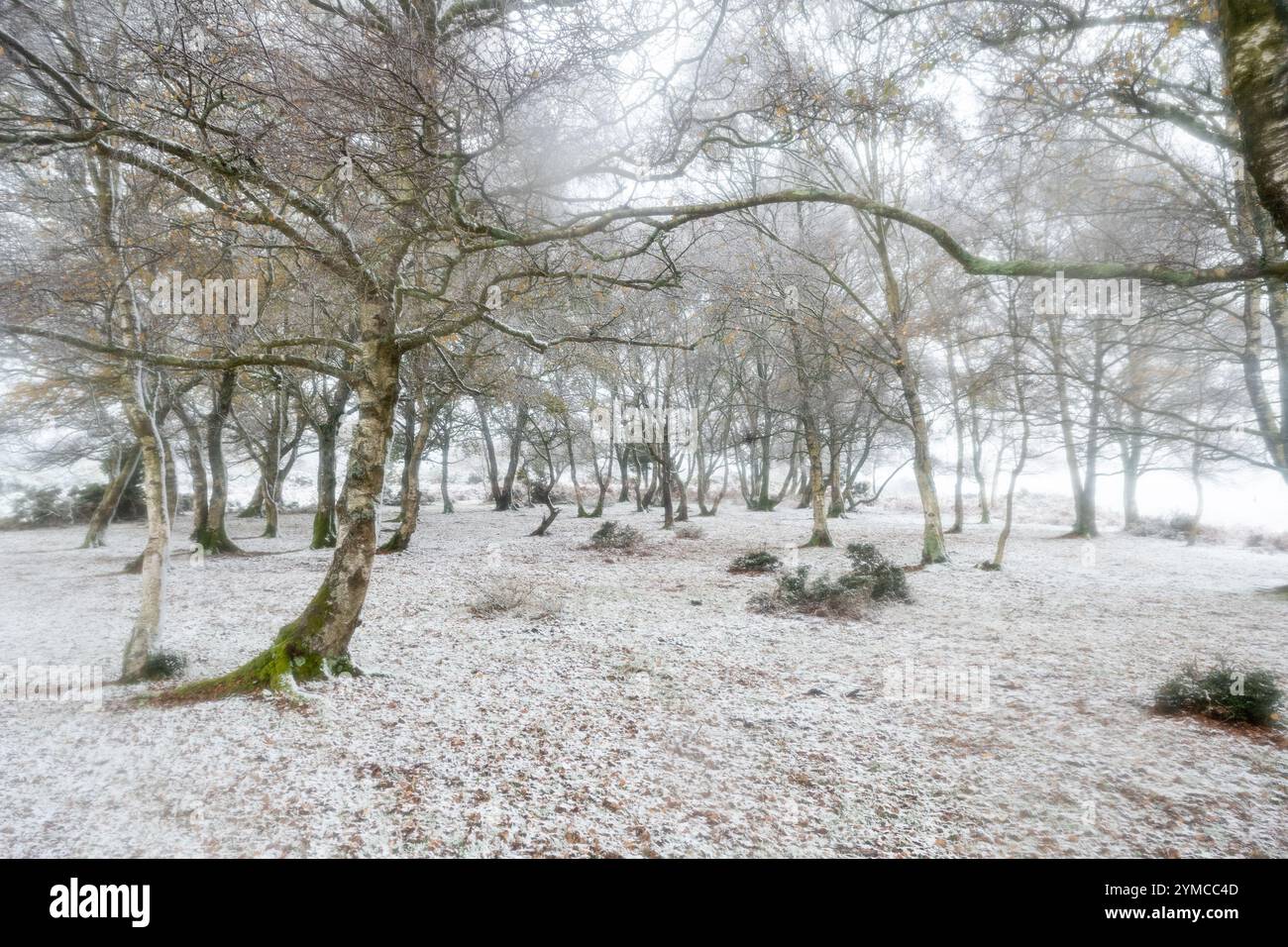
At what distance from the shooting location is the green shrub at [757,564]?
12.4m

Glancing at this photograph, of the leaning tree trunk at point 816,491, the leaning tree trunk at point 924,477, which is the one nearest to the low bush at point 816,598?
the leaning tree trunk at point 924,477

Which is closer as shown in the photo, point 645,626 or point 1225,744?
point 1225,744

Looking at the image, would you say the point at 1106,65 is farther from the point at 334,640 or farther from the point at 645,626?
the point at 334,640

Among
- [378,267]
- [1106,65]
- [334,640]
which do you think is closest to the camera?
[1106,65]

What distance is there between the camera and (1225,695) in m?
4.88

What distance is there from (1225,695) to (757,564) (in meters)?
8.09

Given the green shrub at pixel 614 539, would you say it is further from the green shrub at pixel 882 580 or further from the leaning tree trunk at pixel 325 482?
the leaning tree trunk at pixel 325 482

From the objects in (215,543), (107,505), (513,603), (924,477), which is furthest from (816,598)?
(107,505)

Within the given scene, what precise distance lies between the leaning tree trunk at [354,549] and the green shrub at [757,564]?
8.69 meters

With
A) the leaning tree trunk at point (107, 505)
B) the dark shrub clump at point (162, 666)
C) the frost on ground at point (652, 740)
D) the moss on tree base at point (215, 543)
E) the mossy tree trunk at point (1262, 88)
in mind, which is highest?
the mossy tree trunk at point (1262, 88)
